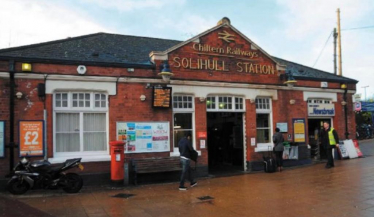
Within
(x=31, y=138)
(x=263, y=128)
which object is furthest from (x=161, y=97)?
(x=263, y=128)

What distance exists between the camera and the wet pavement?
21.9 ft

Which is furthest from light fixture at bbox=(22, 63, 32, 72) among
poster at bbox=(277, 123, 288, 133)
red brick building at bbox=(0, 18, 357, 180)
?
poster at bbox=(277, 123, 288, 133)

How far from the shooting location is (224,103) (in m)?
12.5

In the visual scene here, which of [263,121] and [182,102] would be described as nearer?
[182,102]

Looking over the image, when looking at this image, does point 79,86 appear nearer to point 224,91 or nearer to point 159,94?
point 159,94

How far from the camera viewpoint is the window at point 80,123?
33.0ft

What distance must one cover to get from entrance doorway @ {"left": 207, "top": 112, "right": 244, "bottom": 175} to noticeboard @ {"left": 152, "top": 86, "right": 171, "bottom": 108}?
371 cm

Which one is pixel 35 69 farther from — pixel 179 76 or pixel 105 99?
pixel 179 76

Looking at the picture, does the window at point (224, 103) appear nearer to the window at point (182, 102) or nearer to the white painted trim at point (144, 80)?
the white painted trim at point (144, 80)

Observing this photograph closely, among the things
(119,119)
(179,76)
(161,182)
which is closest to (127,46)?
(179,76)

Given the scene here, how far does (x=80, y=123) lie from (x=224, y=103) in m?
5.45

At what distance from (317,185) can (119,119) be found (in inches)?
254

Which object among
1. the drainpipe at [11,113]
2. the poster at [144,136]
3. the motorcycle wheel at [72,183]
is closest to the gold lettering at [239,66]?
the poster at [144,136]

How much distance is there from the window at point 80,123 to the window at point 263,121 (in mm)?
6381
